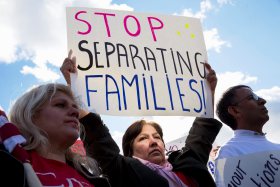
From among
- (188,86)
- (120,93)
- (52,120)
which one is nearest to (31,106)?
(52,120)

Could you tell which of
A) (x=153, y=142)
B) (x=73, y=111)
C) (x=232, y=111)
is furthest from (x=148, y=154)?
(x=232, y=111)

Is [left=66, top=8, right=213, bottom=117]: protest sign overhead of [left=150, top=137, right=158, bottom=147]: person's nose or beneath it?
overhead

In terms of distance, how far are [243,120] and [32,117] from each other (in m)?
1.76

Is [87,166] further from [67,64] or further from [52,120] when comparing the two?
[67,64]

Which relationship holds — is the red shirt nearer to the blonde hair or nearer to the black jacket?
the blonde hair

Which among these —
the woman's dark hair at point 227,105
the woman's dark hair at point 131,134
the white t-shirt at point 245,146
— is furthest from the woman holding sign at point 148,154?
the woman's dark hair at point 227,105

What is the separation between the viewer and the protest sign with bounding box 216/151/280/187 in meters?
2.51

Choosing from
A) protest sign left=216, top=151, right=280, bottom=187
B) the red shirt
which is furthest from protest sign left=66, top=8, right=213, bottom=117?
the red shirt

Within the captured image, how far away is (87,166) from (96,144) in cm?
18

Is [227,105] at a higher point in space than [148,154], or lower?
higher

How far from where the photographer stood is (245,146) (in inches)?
107

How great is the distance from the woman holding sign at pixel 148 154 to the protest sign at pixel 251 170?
0.41 ft

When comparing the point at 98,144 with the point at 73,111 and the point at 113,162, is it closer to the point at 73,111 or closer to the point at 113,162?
the point at 113,162

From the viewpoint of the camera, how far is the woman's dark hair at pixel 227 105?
3264 millimetres
